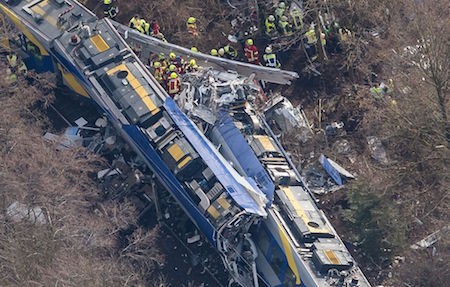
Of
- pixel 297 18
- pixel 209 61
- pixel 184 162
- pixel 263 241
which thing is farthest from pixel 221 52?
pixel 263 241

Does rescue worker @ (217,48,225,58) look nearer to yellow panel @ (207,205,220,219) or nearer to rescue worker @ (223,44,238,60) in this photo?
rescue worker @ (223,44,238,60)

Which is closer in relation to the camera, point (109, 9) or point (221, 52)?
point (221, 52)

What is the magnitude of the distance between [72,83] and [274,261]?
9.31 m

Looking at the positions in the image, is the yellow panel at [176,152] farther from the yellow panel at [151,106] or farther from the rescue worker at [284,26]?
the rescue worker at [284,26]

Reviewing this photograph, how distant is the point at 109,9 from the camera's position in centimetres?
2617

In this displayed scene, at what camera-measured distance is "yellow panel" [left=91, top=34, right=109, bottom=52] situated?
22.8 m

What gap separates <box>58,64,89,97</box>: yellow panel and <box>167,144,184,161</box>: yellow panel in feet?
13.8

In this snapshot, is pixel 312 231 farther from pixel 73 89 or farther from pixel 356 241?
pixel 73 89

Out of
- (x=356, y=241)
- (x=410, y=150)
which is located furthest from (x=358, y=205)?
(x=410, y=150)

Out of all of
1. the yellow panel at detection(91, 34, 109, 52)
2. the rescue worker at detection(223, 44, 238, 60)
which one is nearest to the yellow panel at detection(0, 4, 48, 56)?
the yellow panel at detection(91, 34, 109, 52)

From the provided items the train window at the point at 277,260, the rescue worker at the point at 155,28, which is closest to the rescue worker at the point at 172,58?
the rescue worker at the point at 155,28

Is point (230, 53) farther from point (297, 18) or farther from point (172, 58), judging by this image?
point (297, 18)

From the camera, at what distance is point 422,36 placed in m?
22.0

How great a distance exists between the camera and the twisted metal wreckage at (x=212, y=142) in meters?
19.5
